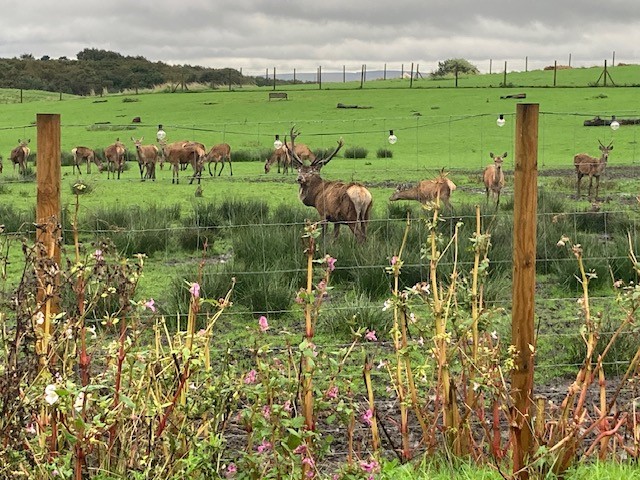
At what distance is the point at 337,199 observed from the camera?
13.0 m

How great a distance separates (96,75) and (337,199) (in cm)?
8599

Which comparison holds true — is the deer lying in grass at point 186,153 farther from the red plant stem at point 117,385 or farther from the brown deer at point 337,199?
the red plant stem at point 117,385

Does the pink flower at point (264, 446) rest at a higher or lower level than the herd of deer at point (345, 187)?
lower

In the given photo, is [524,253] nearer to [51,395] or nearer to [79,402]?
[79,402]

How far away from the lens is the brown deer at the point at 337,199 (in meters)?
12.4

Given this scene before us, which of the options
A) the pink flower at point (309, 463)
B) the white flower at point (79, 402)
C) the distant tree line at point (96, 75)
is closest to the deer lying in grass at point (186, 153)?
the pink flower at point (309, 463)

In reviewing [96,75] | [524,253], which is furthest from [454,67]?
[524,253]

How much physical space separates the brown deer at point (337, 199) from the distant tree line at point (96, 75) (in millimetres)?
71325

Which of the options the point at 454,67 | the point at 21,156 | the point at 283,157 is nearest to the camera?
the point at 283,157

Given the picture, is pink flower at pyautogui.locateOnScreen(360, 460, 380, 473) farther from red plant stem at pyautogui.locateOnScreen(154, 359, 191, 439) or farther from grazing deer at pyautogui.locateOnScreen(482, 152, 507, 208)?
grazing deer at pyautogui.locateOnScreen(482, 152, 507, 208)

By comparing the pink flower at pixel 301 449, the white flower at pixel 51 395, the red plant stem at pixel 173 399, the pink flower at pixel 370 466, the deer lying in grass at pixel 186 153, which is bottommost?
the pink flower at pixel 370 466

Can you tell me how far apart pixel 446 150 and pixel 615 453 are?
27197 mm

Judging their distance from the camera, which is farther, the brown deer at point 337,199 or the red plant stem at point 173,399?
the brown deer at point 337,199

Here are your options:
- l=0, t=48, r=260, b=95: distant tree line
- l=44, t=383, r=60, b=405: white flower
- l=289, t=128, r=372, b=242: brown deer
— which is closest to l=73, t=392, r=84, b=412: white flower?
l=44, t=383, r=60, b=405: white flower
